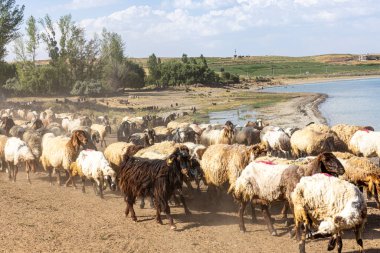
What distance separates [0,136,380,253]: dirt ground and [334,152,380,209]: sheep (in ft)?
3.07

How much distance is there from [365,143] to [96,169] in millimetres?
9706

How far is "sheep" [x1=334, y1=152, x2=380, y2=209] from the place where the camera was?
9945 mm

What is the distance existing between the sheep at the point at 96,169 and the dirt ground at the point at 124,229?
1.67ft

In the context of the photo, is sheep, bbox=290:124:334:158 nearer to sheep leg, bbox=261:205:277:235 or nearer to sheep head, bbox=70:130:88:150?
sheep leg, bbox=261:205:277:235

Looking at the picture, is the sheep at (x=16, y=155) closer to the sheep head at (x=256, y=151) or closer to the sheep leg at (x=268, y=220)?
the sheep head at (x=256, y=151)

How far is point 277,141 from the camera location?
17.9 m

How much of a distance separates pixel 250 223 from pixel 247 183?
1.49m

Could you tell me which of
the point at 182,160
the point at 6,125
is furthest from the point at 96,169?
the point at 6,125

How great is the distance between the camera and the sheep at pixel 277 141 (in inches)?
703

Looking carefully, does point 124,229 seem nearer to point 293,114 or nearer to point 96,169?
point 96,169

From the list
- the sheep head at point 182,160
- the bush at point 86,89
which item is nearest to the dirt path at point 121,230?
the sheep head at point 182,160

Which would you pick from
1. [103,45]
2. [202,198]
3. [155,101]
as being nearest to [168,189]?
[202,198]

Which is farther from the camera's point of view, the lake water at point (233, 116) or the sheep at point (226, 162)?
the lake water at point (233, 116)

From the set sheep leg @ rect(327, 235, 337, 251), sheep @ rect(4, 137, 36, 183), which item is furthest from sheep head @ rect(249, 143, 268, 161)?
sheep @ rect(4, 137, 36, 183)
